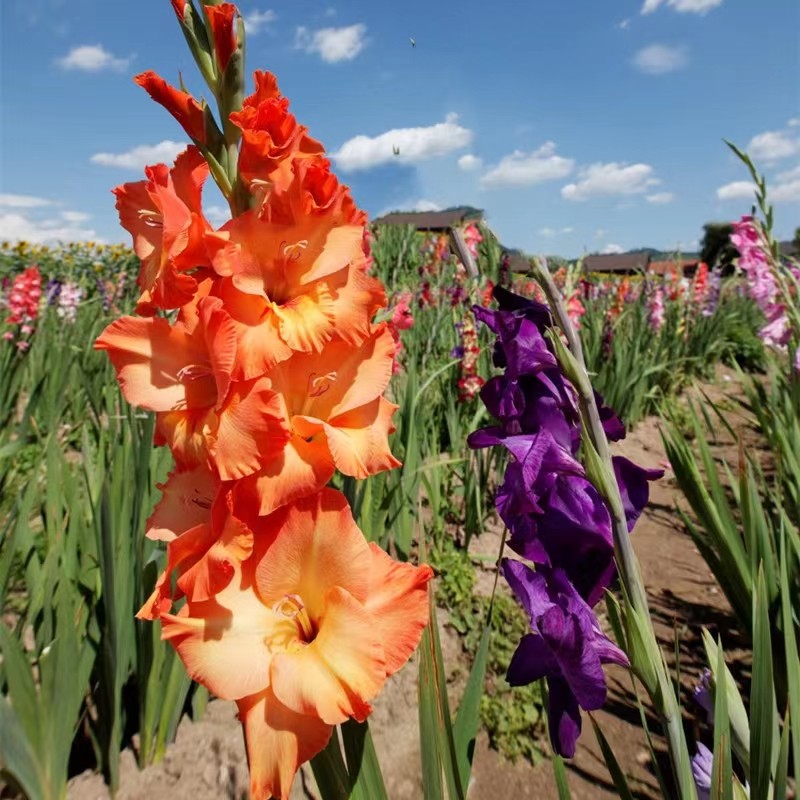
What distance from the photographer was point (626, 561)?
2.09ft

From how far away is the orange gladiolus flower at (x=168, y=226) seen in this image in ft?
2.06

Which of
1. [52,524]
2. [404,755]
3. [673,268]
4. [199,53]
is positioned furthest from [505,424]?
[673,268]

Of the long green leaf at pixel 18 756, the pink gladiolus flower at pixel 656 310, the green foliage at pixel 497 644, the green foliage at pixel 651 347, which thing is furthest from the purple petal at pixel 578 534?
the pink gladiolus flower at pixel 656 310

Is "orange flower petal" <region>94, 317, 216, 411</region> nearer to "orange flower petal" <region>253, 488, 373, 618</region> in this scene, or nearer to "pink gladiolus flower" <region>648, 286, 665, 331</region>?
"orange flower petal" <region>253, 488, 373, 618</region>

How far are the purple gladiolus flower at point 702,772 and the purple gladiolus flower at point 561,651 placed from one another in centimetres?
27

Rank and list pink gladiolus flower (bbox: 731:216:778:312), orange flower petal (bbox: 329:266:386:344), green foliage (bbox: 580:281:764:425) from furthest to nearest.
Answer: green foliage (bbox: 580:281:764:425) → pink gladiolus flower (bbox: 731:216:778:312) → orange flower petal (bbox: 329:266:386:344)

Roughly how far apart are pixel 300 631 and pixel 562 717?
1.07 feet

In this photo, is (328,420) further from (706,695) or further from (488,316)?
(706,695)

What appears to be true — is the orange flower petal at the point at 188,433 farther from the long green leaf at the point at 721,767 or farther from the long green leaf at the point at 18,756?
the long green leaf at the point at 721,767

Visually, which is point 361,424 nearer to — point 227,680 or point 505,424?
point 505,424

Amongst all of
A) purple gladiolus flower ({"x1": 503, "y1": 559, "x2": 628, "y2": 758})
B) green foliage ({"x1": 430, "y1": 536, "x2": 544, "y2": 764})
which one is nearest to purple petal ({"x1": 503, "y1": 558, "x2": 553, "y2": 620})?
purple gladiolus flower ({"x1": 503, "y1": 559, "x2": 628, "y2": 758})

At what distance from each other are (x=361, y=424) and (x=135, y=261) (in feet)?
21.6

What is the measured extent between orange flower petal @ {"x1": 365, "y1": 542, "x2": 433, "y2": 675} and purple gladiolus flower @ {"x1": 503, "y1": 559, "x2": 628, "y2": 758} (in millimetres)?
132

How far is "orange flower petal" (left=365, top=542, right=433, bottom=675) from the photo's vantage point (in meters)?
0.60
